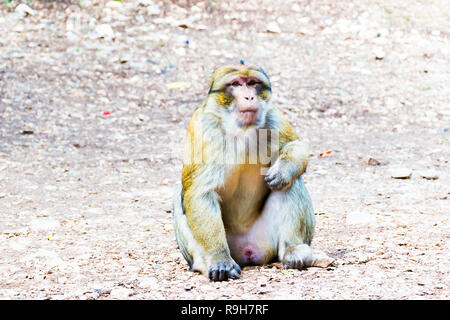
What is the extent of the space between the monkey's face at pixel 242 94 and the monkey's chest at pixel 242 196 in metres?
0.35

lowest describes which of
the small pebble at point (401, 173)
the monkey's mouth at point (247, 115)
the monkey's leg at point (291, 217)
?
the small pebble at point (401, 173)

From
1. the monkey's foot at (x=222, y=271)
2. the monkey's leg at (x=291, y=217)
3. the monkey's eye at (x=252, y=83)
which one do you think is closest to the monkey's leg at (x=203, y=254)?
the monkey's foot at (x=222, y=271)

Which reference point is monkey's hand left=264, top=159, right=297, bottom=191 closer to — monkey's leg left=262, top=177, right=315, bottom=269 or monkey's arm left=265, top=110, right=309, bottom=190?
monkey's arm left=265, top=110, right=309, bottom=190

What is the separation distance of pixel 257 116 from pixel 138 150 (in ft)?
15.7

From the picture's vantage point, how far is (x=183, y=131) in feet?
30.6

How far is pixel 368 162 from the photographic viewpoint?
8266mm

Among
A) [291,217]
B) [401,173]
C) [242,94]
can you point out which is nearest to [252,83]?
[242,94]

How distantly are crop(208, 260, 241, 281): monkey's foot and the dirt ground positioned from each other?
0.21 feet

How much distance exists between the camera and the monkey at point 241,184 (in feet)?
13.8

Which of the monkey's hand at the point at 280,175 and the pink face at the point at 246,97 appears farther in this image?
the monkey's hand at the point at 280,175

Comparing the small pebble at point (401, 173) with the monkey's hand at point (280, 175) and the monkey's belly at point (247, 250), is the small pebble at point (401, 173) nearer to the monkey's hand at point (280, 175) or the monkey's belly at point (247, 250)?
the monkey's belly at point (247, 250)

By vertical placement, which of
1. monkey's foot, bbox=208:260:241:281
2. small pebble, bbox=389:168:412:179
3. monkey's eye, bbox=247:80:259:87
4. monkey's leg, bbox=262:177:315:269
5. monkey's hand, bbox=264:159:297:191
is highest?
monkey's eye, bbox=247:80:259:87

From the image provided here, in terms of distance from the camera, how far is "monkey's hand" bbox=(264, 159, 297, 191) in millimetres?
4273

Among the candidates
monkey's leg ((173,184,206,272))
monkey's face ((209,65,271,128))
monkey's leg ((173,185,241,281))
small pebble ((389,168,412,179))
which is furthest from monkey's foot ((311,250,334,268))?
small pebble ((389,168,412,179))
